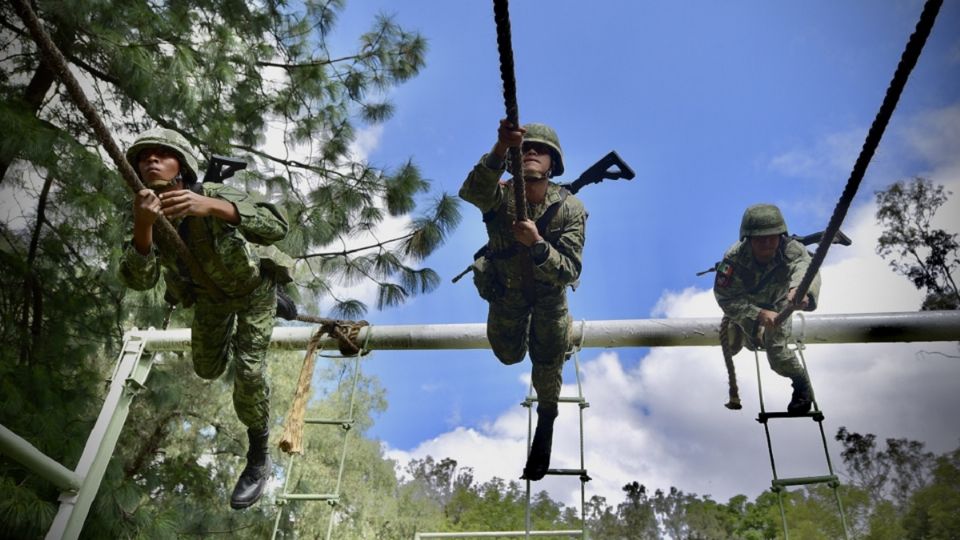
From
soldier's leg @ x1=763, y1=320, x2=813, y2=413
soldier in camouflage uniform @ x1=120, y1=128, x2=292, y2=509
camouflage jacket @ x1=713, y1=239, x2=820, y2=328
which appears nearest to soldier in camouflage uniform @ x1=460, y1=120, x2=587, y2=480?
soldier in camouflage uniform @ x1=120, y1=128, x2=292, y2=509

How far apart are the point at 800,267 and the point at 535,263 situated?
1835 mm

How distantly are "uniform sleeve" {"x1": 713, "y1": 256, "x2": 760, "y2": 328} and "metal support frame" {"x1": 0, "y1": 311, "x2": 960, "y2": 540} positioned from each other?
4.5 inches

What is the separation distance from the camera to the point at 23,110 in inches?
170

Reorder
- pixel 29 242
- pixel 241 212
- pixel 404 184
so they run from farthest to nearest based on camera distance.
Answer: pixel 404 184, pixel 29 242, pixel 241 212

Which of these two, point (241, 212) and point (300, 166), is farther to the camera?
point (300, 166)

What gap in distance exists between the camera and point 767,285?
12.8ft

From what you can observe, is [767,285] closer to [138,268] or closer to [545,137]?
[545,137]

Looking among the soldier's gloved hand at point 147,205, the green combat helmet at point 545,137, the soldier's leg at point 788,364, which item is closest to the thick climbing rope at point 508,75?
the green combat helmet at point 545,137

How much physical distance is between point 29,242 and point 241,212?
11.9 ft

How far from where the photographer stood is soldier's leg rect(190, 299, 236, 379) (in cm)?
335

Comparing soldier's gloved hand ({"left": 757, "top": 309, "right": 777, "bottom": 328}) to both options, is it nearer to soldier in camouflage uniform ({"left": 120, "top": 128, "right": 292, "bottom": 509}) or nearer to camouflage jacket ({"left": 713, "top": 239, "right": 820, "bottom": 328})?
camouflage jacket ({"left": 713, "top": 239, "right": 820, "bottom": 328})

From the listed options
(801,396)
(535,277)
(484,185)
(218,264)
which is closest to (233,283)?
(218,264)

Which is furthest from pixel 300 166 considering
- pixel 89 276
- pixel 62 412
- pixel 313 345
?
pixel 62 412

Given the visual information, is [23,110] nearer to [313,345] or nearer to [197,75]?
[197,75]
